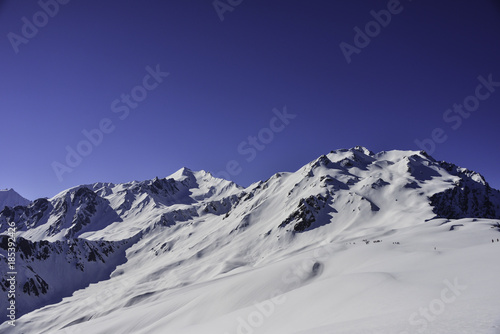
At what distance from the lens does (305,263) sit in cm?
3027

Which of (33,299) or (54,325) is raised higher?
(33,299)

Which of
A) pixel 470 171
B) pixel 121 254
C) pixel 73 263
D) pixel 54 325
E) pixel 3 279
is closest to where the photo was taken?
pixel 54 325

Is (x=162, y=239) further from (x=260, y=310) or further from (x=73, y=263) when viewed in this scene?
(x=260, y=310)

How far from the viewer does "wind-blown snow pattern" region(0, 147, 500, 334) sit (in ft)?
39.3

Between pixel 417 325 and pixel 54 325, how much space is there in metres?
92.1

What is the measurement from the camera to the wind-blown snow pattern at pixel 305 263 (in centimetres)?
1198

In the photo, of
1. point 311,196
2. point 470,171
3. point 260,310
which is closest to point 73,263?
point 311,196

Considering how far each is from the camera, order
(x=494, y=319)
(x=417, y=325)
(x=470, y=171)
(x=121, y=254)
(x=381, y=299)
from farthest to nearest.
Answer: (x=470, y=171) → (x=121, y=254) → (x=381, y=299) → (x=417, y=325) → (x=494, y=319)

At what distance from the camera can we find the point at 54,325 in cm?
7144
